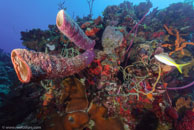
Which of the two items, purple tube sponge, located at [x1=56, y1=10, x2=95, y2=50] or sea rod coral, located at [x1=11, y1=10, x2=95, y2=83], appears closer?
sea rod coral, located at [x1=11, y1=10, x2=95, y2=83]

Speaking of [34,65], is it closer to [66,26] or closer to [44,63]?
[44,63]

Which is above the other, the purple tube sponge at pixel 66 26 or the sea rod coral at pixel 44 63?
the purple tube sponge at pixel 66 26

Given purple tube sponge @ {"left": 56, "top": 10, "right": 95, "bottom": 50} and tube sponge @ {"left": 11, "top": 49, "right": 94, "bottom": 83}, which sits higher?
purple tube sponge @ {"left": 56, "top": 10, "right": 95, "bottom": 50}

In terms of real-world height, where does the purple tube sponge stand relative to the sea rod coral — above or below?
above

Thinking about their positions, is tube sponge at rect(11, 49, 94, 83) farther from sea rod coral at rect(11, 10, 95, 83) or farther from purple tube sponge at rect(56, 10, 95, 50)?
purple tube sponge at rect(56, 10, 95, 50)

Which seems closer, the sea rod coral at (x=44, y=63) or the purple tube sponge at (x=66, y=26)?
the sea rod coral at (x=44, y=63)

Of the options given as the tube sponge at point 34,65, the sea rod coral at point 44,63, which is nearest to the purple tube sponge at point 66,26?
the sea rod coral at point 44,63

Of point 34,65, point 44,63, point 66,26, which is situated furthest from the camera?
point 66,26

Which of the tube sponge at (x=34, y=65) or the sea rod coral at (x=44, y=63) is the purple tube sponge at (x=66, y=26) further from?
the tube sponge at (x=34, y=65)

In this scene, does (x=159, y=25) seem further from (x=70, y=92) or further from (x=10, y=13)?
(x=10, y=13)

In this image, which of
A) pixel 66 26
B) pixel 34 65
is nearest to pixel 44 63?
pixel 34 65

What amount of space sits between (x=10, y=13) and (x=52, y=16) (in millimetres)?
30556

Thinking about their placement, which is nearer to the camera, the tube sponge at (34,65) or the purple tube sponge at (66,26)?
the tube sponge at (34,65)

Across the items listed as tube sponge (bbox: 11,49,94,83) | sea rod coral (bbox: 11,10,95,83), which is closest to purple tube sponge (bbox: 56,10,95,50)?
sea rod coral (bbox: 11,10,95,83)
